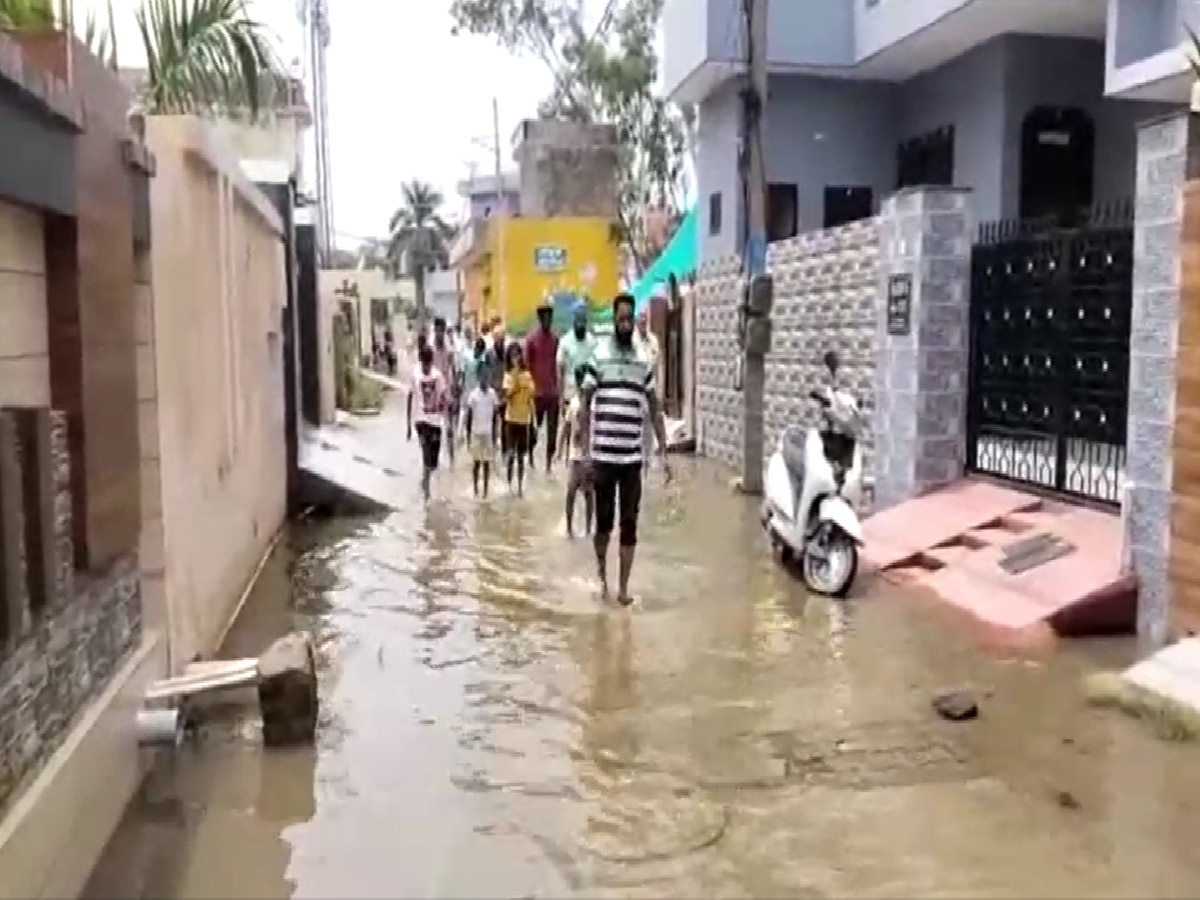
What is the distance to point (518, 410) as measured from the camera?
1395 centimetres

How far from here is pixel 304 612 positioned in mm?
8117

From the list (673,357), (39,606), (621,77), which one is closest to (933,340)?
(39,606)

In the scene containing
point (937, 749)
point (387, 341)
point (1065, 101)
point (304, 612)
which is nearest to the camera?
point (937, 749)

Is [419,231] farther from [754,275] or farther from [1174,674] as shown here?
[1174,674]

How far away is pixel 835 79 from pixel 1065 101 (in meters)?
3.57

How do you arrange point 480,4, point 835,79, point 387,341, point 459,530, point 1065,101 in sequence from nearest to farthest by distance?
point 459,530, point 1065,101, point 835,79, point 480,4, point 387,341

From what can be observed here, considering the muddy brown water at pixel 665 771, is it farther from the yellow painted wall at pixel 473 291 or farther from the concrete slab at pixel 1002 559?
the yellow painted wall at pixel 473 291

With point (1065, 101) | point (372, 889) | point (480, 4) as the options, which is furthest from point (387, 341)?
point (372, 889)

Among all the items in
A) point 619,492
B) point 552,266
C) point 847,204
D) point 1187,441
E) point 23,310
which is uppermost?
point 847,204

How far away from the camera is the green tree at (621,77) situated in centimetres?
3036

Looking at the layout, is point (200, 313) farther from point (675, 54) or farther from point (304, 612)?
point (675, 54)

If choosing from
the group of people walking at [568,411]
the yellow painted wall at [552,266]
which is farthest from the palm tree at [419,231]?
the group of people walking at [568,411]

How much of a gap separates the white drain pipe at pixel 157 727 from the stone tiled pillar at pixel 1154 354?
4589mm

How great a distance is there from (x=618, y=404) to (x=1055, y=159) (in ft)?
29.5
